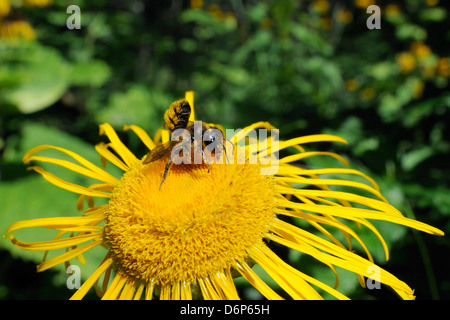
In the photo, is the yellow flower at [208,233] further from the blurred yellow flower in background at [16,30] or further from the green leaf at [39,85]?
the blurred yellow flower in background at [16,30]

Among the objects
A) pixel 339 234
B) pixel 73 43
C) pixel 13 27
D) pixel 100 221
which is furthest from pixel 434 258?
pixel 13 27

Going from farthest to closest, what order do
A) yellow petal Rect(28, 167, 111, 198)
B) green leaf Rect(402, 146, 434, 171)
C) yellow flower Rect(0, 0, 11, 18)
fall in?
1. yellow flower Rect(0, 0, 11, 18)
2. green leaf Rect(402, 146, 434, 171)
3. yellow petal Rect(28, 167, 111, 198)

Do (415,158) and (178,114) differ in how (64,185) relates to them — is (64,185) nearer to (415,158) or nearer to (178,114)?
(178,114)

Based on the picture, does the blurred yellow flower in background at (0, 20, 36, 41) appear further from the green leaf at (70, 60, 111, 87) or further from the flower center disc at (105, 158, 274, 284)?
the flower center disc at (105, 158, 274, 284)

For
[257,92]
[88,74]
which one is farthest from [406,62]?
[88,74]

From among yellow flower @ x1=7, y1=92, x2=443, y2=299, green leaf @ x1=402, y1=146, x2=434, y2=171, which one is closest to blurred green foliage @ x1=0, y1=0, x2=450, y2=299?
green leaf @ x1=402, y1=146, x2=434, y2=171

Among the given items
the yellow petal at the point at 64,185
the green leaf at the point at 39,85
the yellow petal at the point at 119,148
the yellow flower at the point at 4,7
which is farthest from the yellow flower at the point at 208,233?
the yellow flower at the point at 4,7
